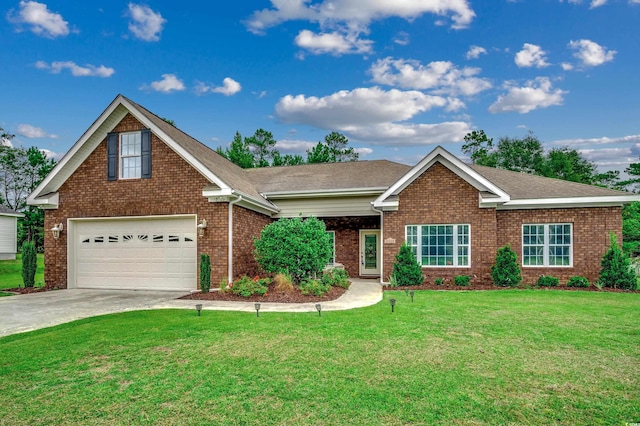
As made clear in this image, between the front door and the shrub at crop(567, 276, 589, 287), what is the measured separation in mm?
7135

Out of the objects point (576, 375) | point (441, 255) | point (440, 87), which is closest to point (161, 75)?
point (440, 87)

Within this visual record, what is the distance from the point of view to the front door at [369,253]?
16.8 meters

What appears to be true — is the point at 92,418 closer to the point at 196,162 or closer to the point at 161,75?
the point at 196,162

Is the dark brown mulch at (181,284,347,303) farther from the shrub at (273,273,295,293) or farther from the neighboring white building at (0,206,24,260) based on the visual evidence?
the neighboring white building at (0,206,24,260)

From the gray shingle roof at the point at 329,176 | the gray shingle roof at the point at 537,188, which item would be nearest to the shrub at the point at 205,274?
the gray shingle roof at the point at 329,176

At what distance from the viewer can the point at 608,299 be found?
34.5ft

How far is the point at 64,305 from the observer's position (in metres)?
10.2

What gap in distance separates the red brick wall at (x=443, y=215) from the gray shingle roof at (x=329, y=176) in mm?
2123

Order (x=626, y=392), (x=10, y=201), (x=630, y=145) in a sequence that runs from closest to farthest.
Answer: (x=626, y=392) → (x=630, y=145) → (x=10, y=201)

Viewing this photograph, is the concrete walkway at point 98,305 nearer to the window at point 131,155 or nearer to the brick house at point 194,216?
the brick house at point 194,216

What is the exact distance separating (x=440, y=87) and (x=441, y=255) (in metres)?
12.2

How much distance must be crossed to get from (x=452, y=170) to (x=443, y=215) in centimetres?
165

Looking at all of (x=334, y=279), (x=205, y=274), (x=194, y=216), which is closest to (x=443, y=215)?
(x=334, y=279)

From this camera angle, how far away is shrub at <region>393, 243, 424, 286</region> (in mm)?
13180
